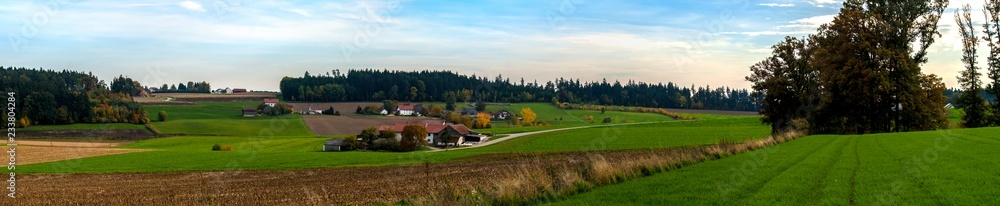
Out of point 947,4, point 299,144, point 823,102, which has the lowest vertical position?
point 299,144

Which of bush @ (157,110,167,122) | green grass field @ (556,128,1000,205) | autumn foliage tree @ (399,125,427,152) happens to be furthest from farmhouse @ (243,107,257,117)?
green grass field @ (556,128,1000,205)

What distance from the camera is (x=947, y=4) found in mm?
43500

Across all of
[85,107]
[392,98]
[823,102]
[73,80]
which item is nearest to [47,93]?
[85,107]

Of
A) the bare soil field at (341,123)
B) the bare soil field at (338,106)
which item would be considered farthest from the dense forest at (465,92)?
the bare soil field at (341,123)

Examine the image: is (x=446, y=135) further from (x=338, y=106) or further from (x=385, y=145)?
(x=338, y=106)

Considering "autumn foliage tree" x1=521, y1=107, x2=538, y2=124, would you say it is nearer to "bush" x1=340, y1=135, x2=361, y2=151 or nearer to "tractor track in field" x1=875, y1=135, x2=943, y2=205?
"bush" x1=340, y1=135, x2=361, y2=151

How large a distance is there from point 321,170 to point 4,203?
1228 centimetres

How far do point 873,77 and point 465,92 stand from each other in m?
121

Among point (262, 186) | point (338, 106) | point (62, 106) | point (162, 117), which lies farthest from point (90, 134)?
point (262, 186)

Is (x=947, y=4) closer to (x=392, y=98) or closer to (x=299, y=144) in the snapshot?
(x=299, y=144)

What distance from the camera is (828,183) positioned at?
12086mm

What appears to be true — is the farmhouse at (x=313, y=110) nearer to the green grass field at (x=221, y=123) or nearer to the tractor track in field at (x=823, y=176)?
the green grass field at (x=221, y=123)

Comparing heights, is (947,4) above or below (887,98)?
above

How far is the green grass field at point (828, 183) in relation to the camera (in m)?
10.1
